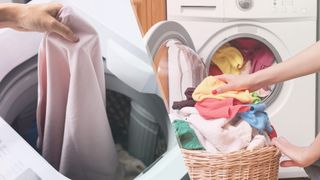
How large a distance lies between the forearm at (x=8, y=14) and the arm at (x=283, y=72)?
38.0 inches

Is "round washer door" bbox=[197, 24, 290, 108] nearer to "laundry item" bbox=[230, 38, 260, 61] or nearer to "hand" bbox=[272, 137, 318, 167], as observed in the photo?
"laundry item" bbox=[230, 38, 260, 61]

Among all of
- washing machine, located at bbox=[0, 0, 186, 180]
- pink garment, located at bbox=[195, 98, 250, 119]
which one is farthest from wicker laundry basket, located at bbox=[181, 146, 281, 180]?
washing machine, located at bbox=[0, 0, 186, 180]

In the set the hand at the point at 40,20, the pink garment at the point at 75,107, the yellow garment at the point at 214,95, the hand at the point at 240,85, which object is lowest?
the yellow garment at the point at 214,95

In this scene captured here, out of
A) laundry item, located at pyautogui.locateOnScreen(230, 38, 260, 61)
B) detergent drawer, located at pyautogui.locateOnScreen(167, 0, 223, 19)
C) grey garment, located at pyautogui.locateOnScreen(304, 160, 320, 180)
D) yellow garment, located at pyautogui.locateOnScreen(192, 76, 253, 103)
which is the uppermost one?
detergent drawer, located at pyautogui.locateOnScreen(167, 0, 223, 19)

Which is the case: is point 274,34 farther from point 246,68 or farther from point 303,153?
point 303,153

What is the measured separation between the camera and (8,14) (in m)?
0.35

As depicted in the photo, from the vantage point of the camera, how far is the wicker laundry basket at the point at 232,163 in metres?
A: 1.25

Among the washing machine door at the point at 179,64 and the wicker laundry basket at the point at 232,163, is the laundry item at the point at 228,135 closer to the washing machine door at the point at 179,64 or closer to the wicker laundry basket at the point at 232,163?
the wicker laundry basket at the point at 232,163

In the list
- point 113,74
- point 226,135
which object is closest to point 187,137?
point 226,135

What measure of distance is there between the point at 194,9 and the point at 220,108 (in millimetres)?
582

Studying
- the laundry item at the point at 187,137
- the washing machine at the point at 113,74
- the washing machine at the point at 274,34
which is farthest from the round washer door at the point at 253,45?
the washing machine at the point at 113,74

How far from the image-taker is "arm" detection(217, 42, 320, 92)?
1126mm

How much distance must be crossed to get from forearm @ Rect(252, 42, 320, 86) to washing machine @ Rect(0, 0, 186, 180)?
2.83 ft

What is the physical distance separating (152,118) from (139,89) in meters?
0.04
